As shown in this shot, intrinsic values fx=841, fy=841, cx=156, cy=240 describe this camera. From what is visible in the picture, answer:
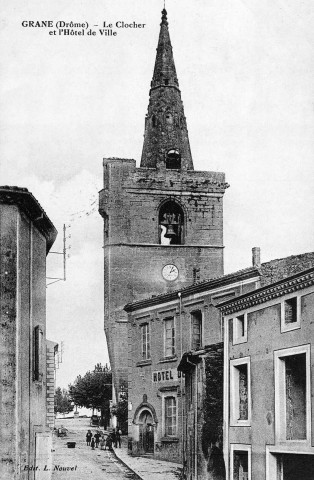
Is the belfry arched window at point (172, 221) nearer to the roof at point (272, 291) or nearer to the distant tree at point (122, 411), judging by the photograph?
the distant tree at point (122, 411)

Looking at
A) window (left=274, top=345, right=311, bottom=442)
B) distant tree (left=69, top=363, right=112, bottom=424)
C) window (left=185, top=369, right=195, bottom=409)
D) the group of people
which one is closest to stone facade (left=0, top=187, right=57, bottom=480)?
window (left=274, top=345, right=311, bottom=442)

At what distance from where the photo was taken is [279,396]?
64.0ft

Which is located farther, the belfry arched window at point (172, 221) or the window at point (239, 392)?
the belfry arched window at point (172, 221)

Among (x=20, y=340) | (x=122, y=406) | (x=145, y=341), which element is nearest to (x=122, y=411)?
(x=122, y=406)

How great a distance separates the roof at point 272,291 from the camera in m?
18.6

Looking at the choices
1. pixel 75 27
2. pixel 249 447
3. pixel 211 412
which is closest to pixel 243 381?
pixel 249 447

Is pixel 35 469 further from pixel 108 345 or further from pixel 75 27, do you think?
pixel 108 345

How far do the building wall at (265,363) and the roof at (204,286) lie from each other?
8523 millimetres

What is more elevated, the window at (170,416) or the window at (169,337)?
the window at (169,337)

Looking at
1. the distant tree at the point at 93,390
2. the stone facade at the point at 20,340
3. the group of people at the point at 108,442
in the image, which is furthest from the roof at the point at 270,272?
the distant tree at the point at 93,390

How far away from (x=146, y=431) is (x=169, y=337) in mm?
4152

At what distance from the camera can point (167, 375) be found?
33.7 m

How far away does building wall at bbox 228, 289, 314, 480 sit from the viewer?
18734 millimetres

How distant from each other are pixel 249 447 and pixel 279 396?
225cm
